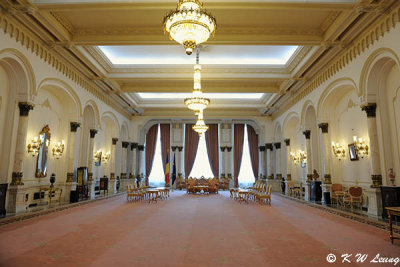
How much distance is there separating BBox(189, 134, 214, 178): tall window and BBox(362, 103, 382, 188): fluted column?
13.0 metres

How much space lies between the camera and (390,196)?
645 centimetres

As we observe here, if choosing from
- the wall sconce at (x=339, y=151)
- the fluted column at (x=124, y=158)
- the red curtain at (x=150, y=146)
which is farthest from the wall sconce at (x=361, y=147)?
the red curtain at (x=150, y=146)

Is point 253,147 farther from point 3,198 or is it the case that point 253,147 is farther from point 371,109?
point 3,198

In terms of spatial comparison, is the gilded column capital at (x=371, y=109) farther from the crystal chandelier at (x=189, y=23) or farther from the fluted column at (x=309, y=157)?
the crystal chandelier at (x=189, y=23)

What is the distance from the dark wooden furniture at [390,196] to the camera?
6.29 metres

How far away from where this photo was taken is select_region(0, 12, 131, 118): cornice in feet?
22.1

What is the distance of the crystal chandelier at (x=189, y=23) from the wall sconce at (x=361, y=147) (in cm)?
638

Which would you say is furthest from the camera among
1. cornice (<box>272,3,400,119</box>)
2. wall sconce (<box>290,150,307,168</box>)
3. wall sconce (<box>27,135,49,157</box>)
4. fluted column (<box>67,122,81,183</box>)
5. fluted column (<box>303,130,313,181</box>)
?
wall sconce (<box>290,150,307,168</box>)

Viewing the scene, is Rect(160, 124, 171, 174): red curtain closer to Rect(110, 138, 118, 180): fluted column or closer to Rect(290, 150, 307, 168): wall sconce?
Rect(110, 138, 118, 180): fluted column

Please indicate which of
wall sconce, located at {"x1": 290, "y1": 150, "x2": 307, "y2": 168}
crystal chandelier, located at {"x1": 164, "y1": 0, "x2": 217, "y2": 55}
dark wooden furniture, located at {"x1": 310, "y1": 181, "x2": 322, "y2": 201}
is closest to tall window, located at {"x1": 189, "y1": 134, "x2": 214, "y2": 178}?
wall sconce, located at {"x1": 290, "y1": 150, "x2": 307, "y2": 168}

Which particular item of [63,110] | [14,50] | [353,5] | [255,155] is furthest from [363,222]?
[255,155]

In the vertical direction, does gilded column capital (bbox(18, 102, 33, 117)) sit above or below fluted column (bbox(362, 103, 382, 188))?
above

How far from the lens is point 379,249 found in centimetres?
429

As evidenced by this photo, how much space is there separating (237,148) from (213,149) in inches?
69.4
